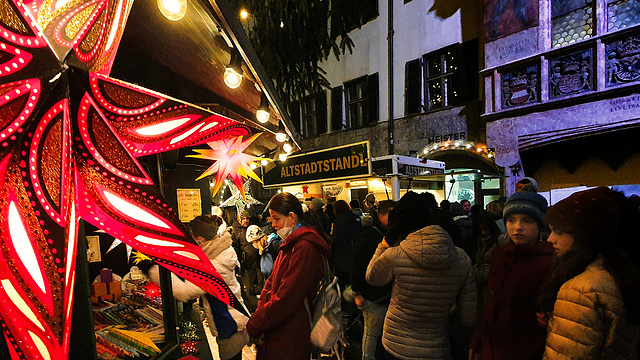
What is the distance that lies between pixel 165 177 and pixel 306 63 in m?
4.76

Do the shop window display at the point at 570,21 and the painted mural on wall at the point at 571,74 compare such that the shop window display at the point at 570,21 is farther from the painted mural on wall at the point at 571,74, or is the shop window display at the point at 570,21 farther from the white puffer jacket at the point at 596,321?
the white puffer jacket at the point at 596,321

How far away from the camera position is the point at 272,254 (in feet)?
20.2

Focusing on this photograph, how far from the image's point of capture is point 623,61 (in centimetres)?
704

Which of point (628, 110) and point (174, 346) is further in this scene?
point (628, 110)

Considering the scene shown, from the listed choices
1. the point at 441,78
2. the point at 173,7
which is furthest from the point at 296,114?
the point at 173,7

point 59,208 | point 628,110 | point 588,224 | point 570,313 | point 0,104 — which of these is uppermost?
point 628,110

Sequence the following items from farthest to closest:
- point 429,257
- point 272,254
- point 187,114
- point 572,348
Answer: point 272,254
point 429,257
point 187,114
point 572,348

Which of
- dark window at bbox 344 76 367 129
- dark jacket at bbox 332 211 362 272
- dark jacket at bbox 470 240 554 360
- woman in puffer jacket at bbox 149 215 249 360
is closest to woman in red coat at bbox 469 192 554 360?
dark jacket at bbox 470 240 554 360

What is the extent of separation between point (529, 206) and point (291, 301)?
1.77m

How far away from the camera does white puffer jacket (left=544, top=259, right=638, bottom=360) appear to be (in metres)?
1.41

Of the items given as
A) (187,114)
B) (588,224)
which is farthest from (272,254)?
(588,224)

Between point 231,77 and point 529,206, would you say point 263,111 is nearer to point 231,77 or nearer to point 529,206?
point 231,77

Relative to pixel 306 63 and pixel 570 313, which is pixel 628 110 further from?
pixel 570 313

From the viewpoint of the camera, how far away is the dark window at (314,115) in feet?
46.6
